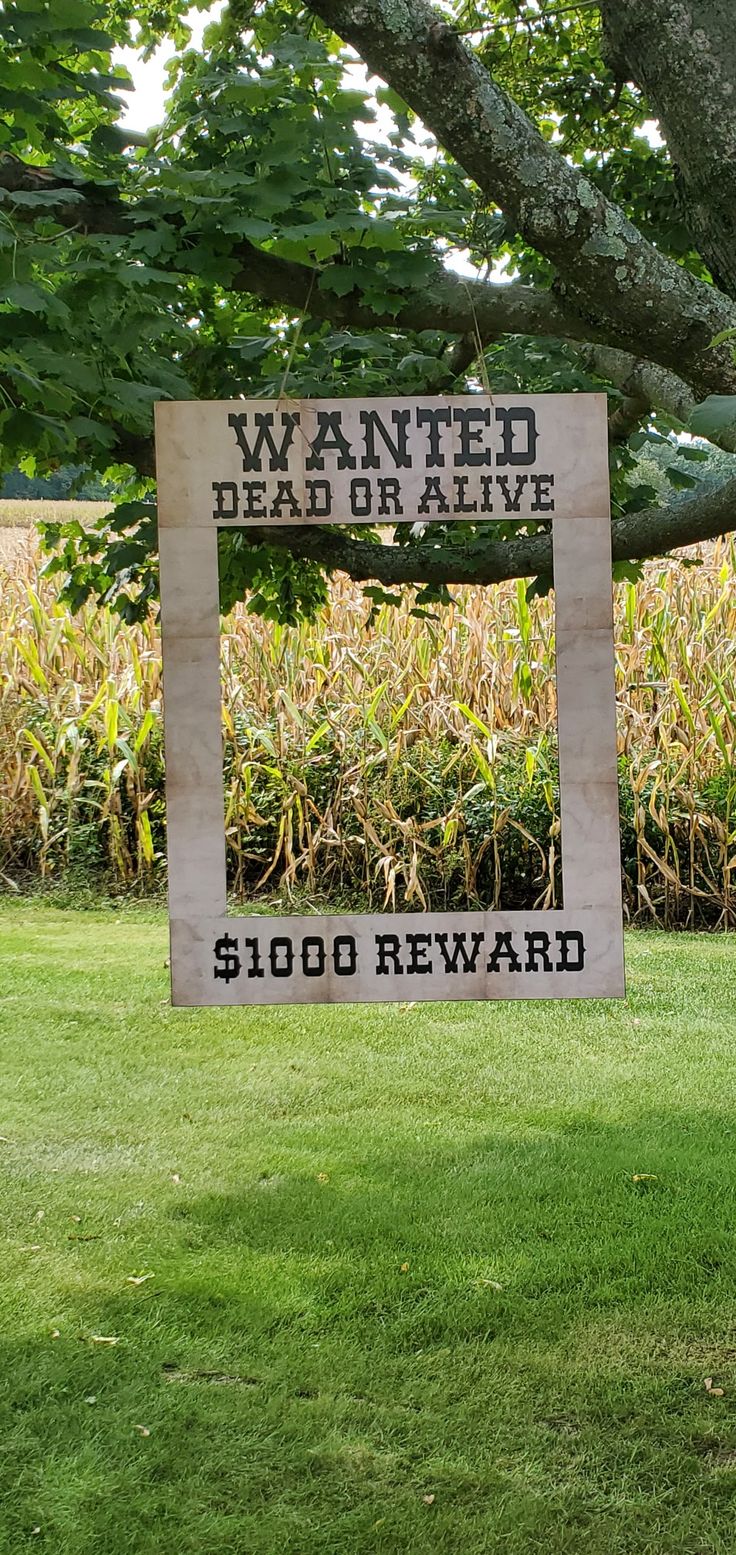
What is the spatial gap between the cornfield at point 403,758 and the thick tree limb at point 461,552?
2479 mm

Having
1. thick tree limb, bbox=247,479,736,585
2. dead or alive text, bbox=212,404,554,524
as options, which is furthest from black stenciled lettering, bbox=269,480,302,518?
thick tree limb, bbox=247,479,736,585

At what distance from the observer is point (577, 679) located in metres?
1.43

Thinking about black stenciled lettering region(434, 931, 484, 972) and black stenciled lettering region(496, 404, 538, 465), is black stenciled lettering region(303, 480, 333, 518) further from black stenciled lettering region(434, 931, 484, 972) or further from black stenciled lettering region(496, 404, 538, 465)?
black stenciled lettering region(434, 931, 484, 972)

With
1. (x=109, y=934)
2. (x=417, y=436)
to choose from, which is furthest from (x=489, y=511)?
(x=109, y=934)

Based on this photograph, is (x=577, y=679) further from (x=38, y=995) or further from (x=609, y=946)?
(x=38, y=995)

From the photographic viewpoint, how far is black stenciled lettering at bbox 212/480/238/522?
1.41 m

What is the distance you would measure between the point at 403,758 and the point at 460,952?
14.6 feet

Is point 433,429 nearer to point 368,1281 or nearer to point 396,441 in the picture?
point 396,441

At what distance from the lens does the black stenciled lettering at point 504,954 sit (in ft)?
4.70

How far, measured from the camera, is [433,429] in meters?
1.41

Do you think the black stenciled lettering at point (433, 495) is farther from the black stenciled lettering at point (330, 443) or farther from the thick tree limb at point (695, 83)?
the thick tree limb at point (695, 83)

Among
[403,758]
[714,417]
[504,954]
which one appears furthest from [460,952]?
[403,758]

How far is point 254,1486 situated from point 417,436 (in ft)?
5.78

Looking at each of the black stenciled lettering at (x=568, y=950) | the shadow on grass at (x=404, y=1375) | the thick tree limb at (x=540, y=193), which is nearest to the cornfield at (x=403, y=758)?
the shadow on grass at (x=404, y=1375)
